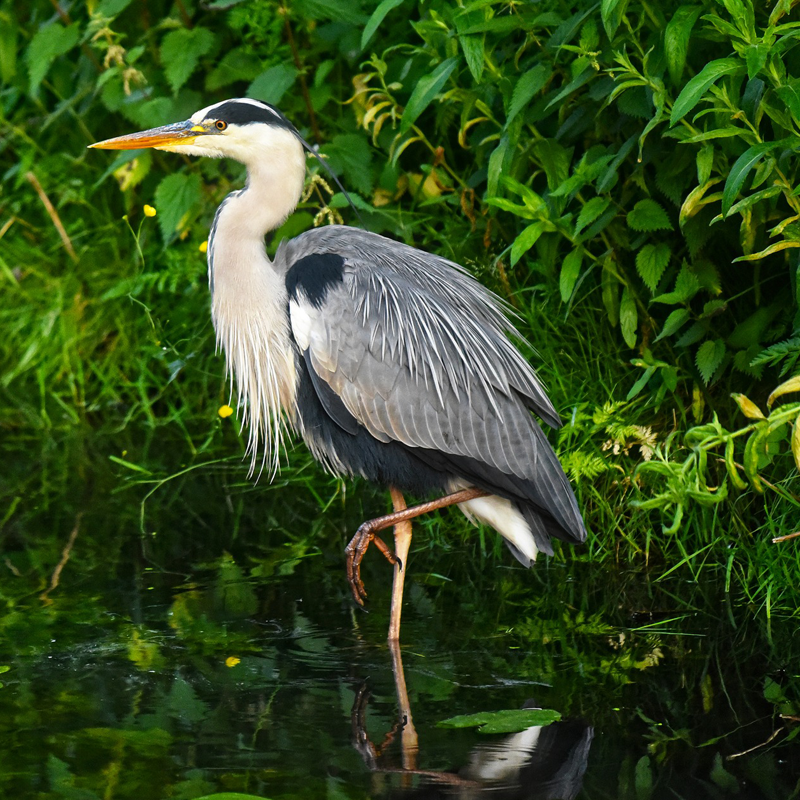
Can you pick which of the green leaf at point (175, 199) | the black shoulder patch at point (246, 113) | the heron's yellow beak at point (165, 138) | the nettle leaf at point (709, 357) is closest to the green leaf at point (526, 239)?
the nettle leaf at point (709, 357)

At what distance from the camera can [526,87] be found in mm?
3777

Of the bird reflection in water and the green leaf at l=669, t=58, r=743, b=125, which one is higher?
the green leaf at l=669, t=58, r=743, b=125

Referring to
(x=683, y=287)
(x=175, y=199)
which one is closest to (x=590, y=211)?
(x=683, y=287)

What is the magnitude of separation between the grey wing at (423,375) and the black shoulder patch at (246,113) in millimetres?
465

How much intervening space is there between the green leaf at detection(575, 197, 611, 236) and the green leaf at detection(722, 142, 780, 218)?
0.69 metres

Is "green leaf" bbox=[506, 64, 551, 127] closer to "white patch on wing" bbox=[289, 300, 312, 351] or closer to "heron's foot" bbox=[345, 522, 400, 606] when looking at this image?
"white patch on wing" bbox=[289, 300, 312, 351]

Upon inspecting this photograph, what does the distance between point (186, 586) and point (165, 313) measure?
6.88ft

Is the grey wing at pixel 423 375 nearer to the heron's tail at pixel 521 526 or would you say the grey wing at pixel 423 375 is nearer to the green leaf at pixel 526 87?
the heron's tail at pixel 521 526

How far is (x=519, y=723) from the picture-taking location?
10.0 feet

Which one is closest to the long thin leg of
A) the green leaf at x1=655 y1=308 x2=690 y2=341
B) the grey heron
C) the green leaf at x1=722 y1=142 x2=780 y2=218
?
the grey heron

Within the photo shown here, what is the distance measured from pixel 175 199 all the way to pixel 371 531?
237 cm

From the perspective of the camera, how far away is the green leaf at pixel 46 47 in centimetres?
563

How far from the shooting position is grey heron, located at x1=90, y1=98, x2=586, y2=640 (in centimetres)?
373

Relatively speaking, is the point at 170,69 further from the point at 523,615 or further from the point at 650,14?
the point at 523,615
